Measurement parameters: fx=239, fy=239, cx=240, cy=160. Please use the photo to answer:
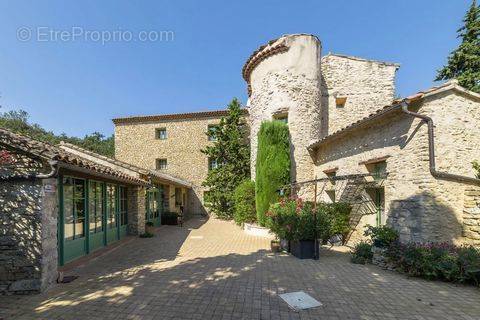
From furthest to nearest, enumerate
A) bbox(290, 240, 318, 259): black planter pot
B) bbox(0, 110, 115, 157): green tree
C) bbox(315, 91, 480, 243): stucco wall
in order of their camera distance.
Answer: bbox(0, 110, 115, 157): green tree < bbox(290, 240, 318, 259): black planter pot < bbox(315, 91, 480, 243): stucco wall

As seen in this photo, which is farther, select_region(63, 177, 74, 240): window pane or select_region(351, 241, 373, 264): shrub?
select_region(351, 241, 373, 264): shrub

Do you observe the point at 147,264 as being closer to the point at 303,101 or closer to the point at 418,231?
the point at 418,231

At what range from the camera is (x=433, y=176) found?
5906mm

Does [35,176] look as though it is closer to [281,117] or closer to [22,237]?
[22,237]

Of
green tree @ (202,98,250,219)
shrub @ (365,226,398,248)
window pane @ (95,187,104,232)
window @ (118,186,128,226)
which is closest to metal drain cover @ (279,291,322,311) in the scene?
shrub @ (365,226,398,248)

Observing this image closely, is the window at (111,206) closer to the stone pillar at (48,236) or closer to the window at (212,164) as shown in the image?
the stone pillar at (48,236)

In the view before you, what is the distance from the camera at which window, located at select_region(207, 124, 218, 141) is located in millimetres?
17872

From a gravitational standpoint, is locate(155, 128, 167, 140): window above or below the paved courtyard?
above

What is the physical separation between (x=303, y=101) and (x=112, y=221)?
10132 millimetres

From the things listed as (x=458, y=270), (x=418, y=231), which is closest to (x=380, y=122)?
(x=418, y=231)

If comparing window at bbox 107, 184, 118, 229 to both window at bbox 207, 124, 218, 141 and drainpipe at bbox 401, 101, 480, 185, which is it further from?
drainpipe at bbox 401, 101, 480, 185

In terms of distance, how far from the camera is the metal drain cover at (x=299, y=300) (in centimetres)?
395

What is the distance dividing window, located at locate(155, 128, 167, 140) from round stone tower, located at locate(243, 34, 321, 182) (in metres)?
10.2

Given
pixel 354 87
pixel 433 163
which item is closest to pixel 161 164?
pixel 354 87
